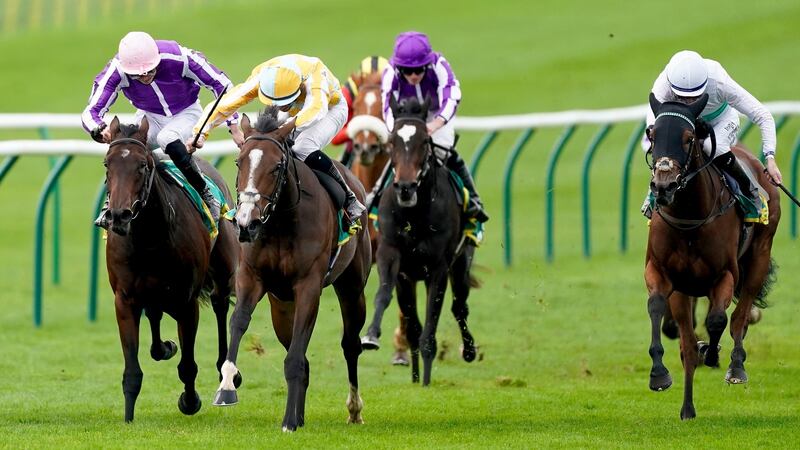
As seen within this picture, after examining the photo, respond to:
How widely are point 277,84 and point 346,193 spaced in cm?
70

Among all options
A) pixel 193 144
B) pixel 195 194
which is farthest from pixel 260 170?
pixel 195 194

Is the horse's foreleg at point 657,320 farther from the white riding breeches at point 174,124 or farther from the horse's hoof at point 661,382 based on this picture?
the white riding breeches at point 174,124

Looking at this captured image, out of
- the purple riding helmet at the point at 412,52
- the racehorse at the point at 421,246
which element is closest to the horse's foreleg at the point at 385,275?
the racehorse at the point at 421,246

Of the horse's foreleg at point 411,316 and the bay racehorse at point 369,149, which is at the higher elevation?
the bay racehorse at point 369,149

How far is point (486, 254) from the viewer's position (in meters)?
16.2

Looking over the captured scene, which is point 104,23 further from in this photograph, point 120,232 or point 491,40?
point 120,232

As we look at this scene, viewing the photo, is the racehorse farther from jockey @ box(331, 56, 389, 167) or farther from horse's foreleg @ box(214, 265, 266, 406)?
horse's foreleg @ box(214, 265, 266, 406)

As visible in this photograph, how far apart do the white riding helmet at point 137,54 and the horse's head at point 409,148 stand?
168 centimetres

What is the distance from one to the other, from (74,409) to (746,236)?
386 cm

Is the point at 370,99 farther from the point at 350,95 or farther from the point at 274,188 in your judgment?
the point at 274,188

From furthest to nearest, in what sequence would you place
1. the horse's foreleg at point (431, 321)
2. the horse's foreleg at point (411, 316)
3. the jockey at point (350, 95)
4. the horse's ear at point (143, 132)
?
the jockey at point (350, 95) < the horse's foreleg at point (411, 316) < the horse's foreleg at point (431, 321) < the horse's ear at point (143, 132)

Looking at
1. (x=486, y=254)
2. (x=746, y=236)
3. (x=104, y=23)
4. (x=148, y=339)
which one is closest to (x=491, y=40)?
(x=104, y=23)

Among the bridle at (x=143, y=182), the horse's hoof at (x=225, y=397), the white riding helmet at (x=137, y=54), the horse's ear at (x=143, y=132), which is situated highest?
the white riding helmet at (x=137, y=54)

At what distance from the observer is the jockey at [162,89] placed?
8.77 metres
